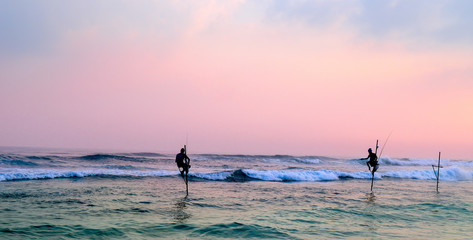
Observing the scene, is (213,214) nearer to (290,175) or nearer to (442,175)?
(290,175)

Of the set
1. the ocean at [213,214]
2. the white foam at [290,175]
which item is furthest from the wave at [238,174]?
the ocean at [213,214]

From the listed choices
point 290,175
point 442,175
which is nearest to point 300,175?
point 290,175

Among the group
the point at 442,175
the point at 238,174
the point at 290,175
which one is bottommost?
the point at 238,174

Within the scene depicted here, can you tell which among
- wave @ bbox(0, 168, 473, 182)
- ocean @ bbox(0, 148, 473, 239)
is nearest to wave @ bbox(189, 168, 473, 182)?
wave @ bbox(0, 168, 473, 182)

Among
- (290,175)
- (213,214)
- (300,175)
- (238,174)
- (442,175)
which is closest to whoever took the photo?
(213,214)

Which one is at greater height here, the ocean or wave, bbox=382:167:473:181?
wave, bbox=382:167:473:181

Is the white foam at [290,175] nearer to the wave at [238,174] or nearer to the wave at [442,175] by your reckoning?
the wave at [238,174]

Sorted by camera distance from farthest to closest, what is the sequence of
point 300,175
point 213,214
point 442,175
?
1. point 442,175
2. point 300,175
3. point 213,214

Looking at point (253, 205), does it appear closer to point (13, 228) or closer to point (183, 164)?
point (183, 164)

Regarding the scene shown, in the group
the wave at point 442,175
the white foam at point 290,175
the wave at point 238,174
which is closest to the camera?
→ the wave at point 238,174

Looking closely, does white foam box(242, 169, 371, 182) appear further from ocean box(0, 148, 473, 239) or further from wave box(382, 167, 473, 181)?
ocean box(0, 148, 473, 239)

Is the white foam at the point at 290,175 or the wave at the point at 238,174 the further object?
the white foam at the point at 290,175

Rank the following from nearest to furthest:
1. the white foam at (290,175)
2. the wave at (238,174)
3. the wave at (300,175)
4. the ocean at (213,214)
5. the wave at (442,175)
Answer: the ocean at (213,214) < the wave at (238,174) < the wave at (300,175) < the white foam at (290,175) < the wave at (442,175)

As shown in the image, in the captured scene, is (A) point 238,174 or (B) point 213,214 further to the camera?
(A) point 238,174
